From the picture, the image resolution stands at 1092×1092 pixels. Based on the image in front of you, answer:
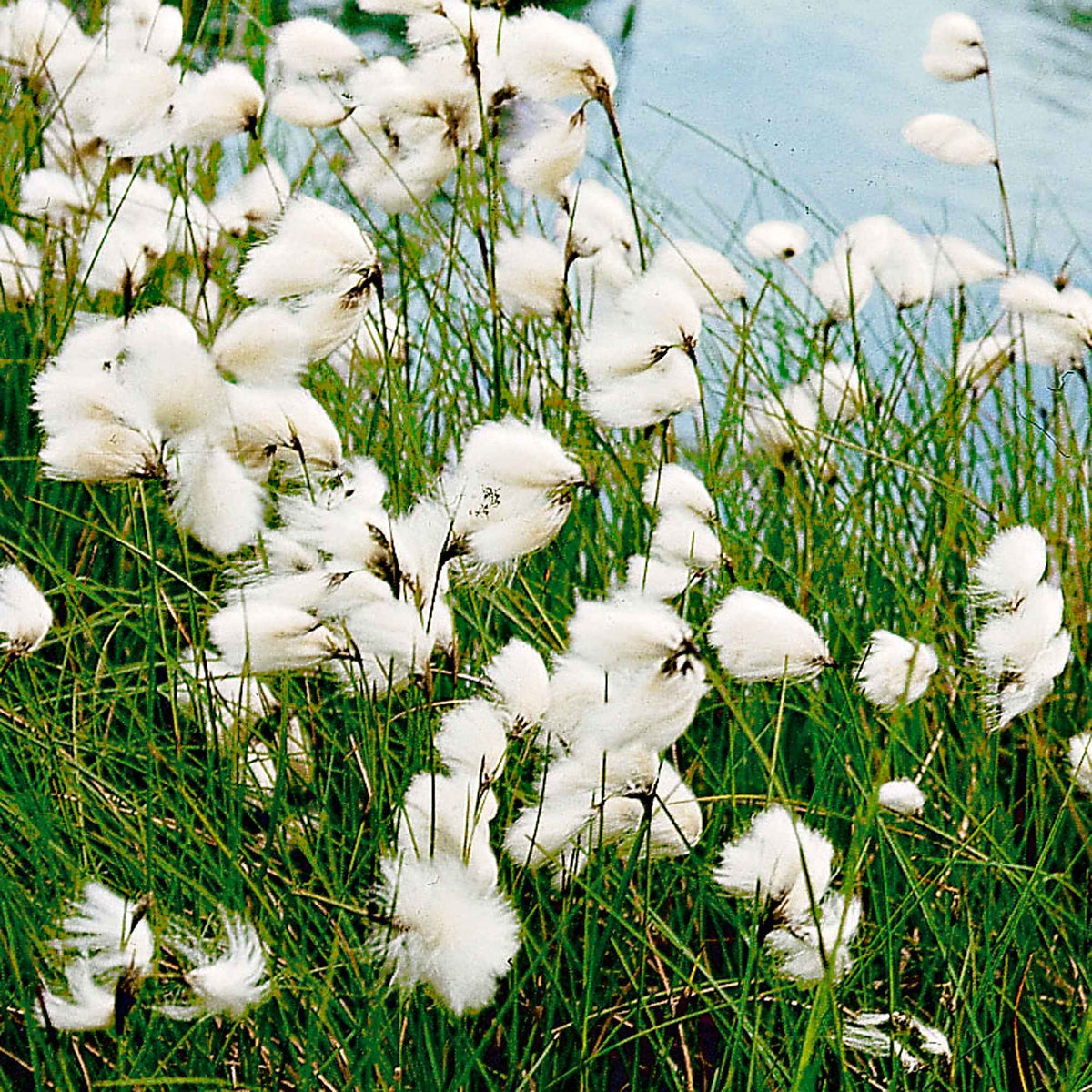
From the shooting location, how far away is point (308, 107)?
1.47 meters

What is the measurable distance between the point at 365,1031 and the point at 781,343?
1.23m

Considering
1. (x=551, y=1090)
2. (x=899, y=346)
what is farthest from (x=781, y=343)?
(x=551, y=1090)

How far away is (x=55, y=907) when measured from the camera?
1.04 meters

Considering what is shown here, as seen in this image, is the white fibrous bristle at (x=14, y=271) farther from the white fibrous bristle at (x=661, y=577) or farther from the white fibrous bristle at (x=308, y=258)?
the white fibrous bristle at (x=661, y=577)

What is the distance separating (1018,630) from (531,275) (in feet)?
1.60

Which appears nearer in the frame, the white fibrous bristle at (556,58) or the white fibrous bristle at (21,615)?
the white fibrous bristle at (21,615)

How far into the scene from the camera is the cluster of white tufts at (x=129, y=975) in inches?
28.0

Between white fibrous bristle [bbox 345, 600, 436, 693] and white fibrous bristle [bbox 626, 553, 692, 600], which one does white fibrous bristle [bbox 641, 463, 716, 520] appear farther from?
white fibrous bristle [bbox 345, 600, 436, 693]

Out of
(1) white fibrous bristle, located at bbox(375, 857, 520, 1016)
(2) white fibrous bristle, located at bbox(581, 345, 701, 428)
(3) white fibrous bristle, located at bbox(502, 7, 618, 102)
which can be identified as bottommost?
(1) white fibrous bristle, located at bbox(375, 857, 520, 1016)

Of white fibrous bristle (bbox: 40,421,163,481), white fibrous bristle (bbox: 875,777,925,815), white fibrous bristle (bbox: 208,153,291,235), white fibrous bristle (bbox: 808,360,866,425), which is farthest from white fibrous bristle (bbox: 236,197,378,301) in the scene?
white fibrous bristle (bbox: 808,360,866,425)

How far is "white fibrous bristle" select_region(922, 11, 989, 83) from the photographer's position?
1.70 metres

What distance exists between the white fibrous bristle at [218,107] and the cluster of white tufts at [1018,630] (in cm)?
75

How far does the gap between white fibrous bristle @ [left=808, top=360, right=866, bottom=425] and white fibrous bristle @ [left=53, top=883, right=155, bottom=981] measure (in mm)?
A: 1045

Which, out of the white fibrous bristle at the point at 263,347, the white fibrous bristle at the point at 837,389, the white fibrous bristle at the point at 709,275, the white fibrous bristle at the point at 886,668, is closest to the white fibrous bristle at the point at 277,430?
the white fibrous bristle at the point at 263,347
